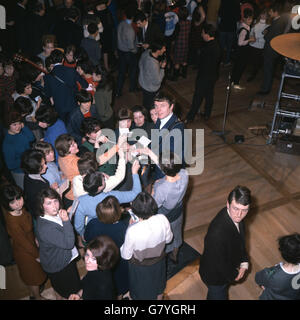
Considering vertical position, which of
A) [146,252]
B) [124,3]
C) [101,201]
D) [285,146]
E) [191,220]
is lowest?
[191,220]

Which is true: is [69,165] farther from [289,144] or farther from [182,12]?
[182,12]

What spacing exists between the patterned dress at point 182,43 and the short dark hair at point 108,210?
465 centimetres

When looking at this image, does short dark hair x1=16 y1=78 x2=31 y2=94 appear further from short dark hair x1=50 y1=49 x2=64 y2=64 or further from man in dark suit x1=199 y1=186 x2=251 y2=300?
man in dark suit x1=199 y1=186 x2=251 y2=300

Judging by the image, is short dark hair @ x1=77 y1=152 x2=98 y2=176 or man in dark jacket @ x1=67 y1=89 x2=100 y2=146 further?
man in dark jacket @ x1=67 y1=89 x2=100 y2=146

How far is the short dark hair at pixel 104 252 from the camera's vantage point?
223cm

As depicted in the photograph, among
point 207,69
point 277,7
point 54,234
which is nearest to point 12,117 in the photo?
point 54,234

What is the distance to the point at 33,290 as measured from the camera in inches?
123

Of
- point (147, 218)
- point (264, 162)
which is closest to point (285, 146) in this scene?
point (264, 162)

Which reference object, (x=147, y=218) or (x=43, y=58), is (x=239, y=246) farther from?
(x=43, y=58)

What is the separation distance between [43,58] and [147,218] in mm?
3677

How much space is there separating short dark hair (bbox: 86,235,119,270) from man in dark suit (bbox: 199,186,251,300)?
74cm

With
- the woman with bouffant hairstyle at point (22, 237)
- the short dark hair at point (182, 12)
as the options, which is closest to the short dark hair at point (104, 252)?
the woman with bouffant hairstyle at point (22, 237)

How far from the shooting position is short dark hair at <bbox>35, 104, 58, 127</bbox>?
347cm

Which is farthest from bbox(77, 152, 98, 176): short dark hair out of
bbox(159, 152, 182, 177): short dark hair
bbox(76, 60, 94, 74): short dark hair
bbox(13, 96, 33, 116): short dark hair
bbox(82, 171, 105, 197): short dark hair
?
bbox(76, 60, 94, 74): short dark hair
